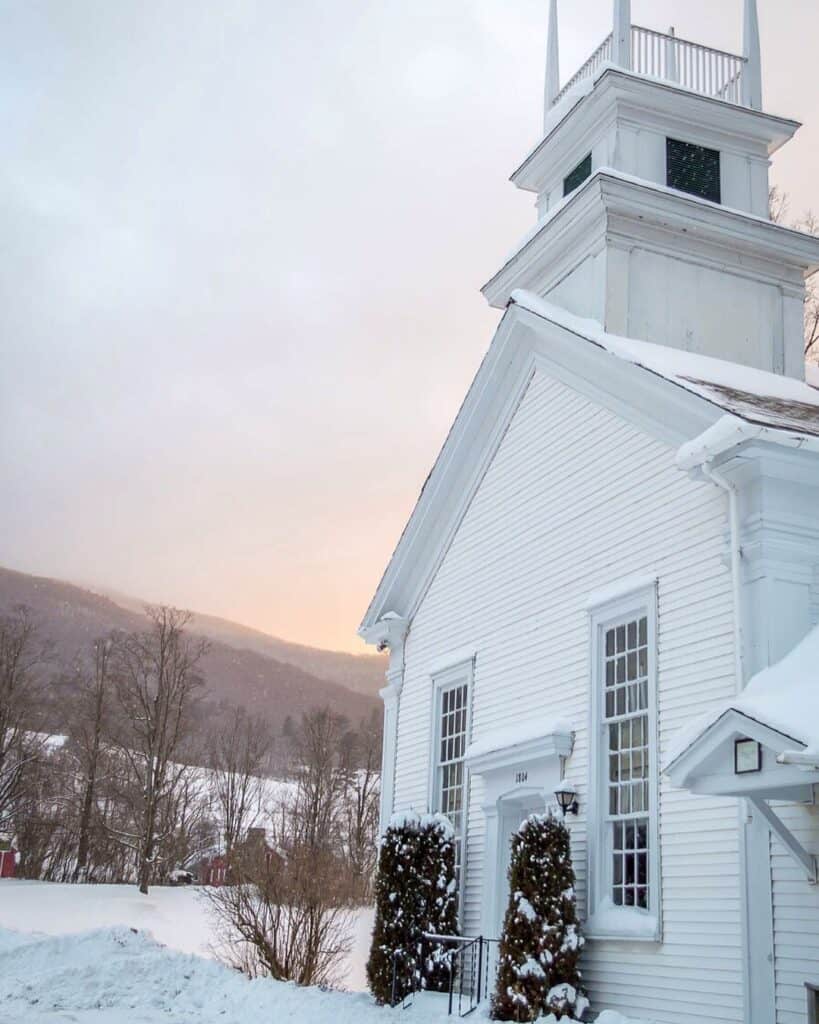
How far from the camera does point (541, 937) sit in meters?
10.1

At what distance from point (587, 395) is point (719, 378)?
4.57ft

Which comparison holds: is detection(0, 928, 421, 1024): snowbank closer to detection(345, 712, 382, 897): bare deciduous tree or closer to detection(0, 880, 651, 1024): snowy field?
detection(0, 880, 651, 1024): snowy field

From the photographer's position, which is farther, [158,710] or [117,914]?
[158,710]

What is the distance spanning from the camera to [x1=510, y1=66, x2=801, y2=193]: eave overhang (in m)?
15.5

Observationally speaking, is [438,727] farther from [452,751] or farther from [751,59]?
[751,59]

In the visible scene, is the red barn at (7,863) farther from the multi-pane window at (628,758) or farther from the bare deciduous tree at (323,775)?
the multi-pane window at (628,758)

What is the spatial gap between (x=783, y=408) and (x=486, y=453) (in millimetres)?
4752

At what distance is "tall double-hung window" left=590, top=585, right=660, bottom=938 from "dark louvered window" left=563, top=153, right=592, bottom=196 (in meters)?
7.52

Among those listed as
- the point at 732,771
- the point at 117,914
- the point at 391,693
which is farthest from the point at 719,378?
the point at 117,914

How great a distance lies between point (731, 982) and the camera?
8680 millimetres

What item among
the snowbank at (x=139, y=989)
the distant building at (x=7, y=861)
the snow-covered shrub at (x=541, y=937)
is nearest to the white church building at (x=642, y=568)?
the snow-covered shrub at (x=541, y=937)

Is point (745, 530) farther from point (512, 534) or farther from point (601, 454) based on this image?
point (512, 534)

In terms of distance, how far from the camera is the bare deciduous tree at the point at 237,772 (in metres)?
57.2

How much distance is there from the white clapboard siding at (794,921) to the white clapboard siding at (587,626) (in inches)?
16.2
